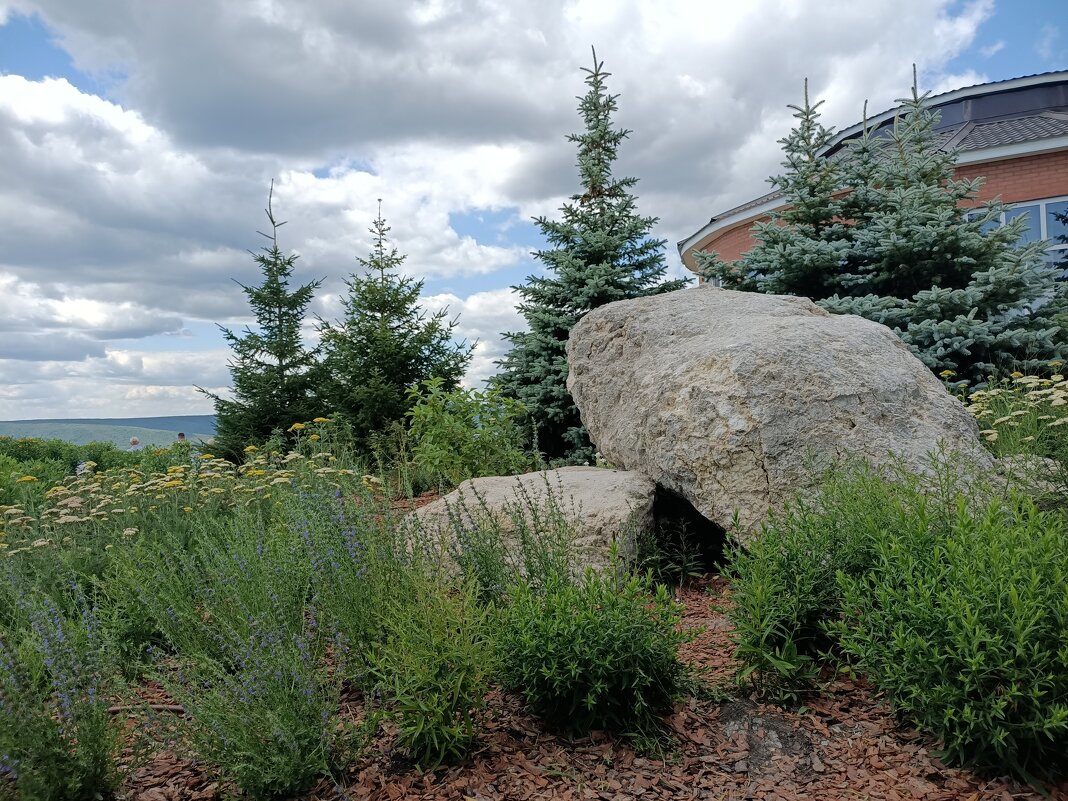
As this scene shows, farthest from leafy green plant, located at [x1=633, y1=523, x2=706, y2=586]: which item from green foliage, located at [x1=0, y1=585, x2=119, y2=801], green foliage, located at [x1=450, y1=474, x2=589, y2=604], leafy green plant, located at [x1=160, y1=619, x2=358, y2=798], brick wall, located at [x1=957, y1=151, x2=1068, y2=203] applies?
brick wall, located at [x1=957, y1=151, x2=1068, y2=203]

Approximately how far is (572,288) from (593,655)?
333 inches

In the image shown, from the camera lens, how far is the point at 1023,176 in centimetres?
1504

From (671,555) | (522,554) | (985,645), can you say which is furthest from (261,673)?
(671,555)

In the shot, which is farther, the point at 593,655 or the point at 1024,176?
Answer: the point at 1024,176

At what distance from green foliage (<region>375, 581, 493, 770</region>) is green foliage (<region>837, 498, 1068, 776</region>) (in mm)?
1522

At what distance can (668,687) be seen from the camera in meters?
3.30

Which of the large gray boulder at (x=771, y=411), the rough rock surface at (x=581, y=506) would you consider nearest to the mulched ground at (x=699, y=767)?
the rough rock surface at (x=581, y=506)

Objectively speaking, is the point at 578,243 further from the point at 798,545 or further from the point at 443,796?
the point at 443,796

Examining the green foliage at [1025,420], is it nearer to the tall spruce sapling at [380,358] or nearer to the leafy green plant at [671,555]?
the leafy green plant at [671,555]

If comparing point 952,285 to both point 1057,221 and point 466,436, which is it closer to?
point 466,436

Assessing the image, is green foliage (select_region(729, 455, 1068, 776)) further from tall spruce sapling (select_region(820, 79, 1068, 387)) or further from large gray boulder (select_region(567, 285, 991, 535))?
tall spruce sapling (select_region(820, 79, 1068, 387))

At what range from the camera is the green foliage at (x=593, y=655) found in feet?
9.76

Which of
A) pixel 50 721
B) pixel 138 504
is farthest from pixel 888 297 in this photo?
pixel 50 721

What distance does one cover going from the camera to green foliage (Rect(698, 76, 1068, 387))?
891 cm
